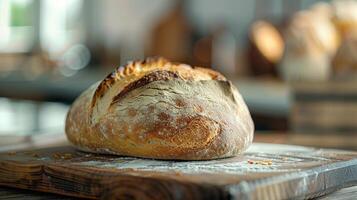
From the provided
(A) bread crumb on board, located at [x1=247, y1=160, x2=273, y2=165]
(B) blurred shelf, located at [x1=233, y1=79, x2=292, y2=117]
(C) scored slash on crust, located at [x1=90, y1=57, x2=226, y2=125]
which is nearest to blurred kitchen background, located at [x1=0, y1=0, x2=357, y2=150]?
(B) blurred shelf, located at [x1=233, y1=79, x2=292, y2=117]

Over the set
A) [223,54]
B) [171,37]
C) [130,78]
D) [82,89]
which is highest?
[171,37]

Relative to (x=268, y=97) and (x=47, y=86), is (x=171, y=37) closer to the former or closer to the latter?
(x=47, y=86)

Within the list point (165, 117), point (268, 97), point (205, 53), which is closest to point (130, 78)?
point (165, 117)

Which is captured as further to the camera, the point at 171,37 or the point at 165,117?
the point at 171,37

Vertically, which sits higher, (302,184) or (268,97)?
(268,97)

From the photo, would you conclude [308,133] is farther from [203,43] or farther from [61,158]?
[203,43]

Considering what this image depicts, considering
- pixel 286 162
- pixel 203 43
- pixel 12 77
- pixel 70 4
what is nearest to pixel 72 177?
pixel 286 162
